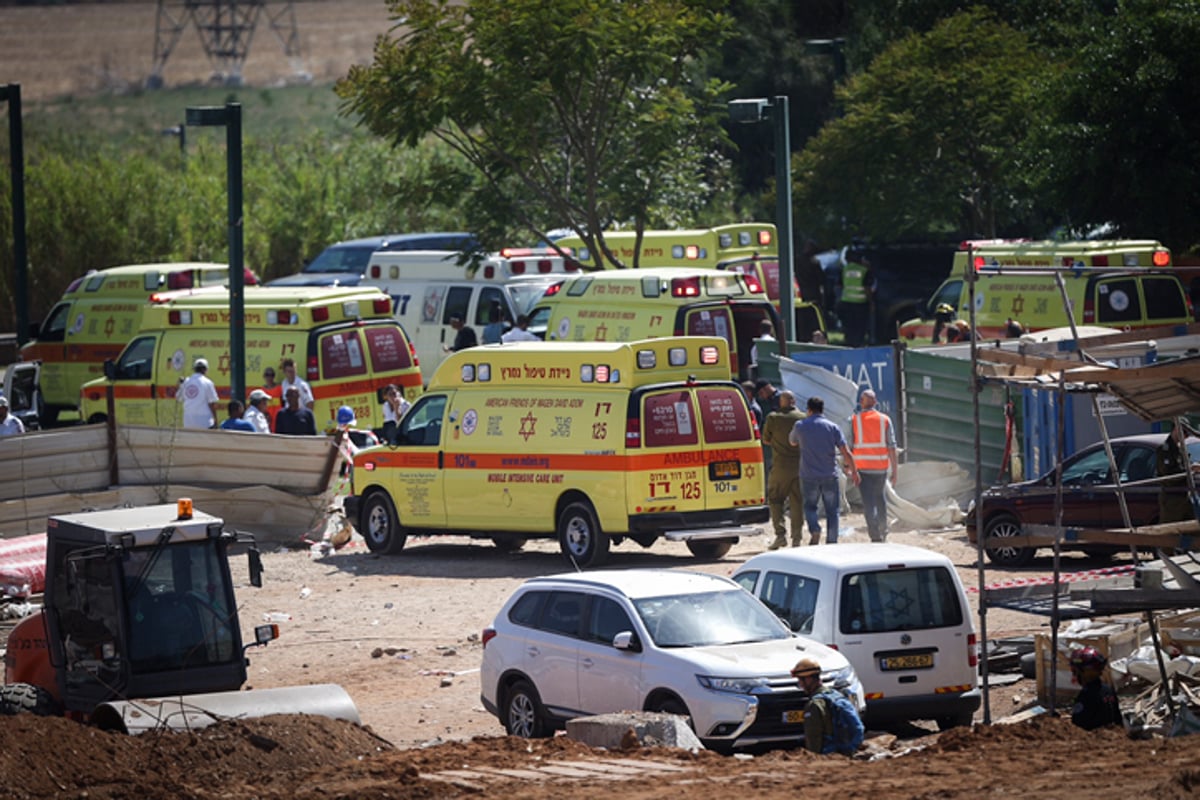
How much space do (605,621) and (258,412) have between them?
12439mm

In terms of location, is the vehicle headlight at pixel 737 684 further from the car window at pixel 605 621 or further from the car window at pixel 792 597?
the car window at pixel 792 597

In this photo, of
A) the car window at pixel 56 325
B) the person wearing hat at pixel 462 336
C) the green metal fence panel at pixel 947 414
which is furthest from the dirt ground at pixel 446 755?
the car window at pixel 56 325

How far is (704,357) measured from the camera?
66.6 ft

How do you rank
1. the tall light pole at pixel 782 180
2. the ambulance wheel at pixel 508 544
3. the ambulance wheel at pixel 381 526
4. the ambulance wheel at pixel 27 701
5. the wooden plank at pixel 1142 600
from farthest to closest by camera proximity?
1. the tall light pole at pixel 782 180
2. the ambulance wheel at pixel 381 526
3. the ambulance wheel at pixel 508 544
4. the ambulance wheel at pixel 27 701
5. the wooden plank at pixel 1142 600

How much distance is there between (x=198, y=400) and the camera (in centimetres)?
2628

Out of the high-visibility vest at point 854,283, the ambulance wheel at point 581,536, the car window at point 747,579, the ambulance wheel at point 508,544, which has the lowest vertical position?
the ambulance wheel at point 508,544

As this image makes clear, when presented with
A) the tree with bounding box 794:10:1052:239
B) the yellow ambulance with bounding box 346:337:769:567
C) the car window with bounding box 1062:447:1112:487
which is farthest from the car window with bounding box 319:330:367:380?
the tree with bounding box 794:10:1052:239

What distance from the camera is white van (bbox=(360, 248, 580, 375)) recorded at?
32.4 m

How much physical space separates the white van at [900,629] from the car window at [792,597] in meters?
0.01

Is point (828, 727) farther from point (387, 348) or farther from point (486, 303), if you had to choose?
point (486, 303)

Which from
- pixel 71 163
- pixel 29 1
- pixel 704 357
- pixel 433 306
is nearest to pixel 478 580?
pixel 704 357

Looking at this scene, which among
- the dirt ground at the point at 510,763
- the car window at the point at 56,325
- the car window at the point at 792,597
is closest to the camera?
the dirt ground at the point at 510,763

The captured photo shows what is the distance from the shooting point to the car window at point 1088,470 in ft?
63.2

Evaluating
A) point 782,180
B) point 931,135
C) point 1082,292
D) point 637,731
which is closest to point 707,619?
point 637,731
